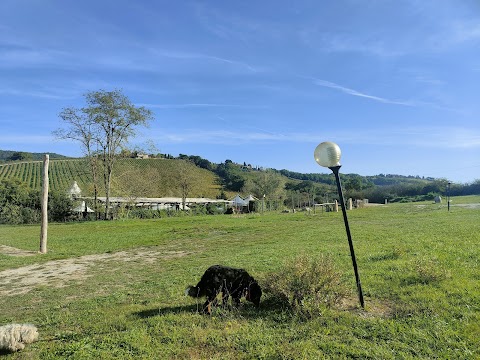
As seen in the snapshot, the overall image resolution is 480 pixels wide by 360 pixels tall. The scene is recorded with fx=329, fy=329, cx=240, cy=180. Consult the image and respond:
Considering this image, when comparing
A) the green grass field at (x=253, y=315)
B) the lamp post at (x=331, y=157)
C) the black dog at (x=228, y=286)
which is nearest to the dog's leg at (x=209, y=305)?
the black dog at (x=228, y=286)

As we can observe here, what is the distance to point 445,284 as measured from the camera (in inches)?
236

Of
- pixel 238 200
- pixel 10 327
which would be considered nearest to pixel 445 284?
pixel 10 327

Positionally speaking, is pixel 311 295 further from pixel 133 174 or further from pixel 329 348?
pixel 133 174

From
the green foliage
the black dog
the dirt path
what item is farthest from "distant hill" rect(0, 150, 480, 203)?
the black dog

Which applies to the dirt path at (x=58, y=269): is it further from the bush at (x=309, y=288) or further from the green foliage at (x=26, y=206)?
the green foliage at (x=26, y=206)

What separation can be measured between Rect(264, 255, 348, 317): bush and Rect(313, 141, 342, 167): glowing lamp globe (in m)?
1.65

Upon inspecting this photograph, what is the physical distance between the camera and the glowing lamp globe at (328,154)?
17.6 feet

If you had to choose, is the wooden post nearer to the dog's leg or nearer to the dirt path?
the dirt path

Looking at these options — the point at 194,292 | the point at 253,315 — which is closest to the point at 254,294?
the point at 253,315

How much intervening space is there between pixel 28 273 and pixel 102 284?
3271mm

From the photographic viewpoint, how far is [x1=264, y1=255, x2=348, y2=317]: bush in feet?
16.4

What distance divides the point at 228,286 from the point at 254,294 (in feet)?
1.54

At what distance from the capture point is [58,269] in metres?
10.3

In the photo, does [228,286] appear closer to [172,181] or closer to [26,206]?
[26,206]
